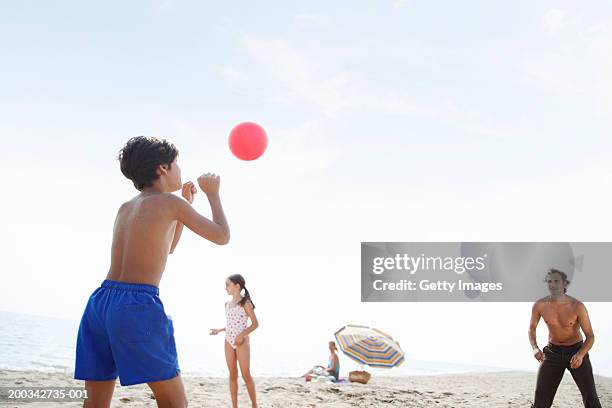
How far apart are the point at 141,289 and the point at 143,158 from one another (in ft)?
2.42

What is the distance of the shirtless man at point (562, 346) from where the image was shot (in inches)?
246

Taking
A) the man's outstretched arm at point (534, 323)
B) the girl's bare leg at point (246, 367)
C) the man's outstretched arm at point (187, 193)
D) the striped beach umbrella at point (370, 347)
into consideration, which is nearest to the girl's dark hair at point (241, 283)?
the girl's bare leg at point (246, 367)

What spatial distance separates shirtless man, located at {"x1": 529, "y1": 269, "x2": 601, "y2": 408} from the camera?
20.5 ft

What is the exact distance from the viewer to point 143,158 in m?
3.06

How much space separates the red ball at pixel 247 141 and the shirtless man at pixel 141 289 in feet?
7.79

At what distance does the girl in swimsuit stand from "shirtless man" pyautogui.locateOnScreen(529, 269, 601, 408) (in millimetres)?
A: 3482

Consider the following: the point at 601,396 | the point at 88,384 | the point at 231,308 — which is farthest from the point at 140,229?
the point at 601,396

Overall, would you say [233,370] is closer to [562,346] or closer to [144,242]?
[562,346]

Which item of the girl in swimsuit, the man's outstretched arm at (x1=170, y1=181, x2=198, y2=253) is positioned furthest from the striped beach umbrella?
the man's outstretched arm at (x1=170, y1=181, x2=198, y2=253)

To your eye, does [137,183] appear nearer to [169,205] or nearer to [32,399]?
[169,205]

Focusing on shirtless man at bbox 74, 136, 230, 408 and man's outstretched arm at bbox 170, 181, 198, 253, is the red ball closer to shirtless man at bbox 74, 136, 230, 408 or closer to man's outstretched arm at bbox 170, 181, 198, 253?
man's outstretched arm at bbox 170, 181, 198, 253

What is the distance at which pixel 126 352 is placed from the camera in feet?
8.88

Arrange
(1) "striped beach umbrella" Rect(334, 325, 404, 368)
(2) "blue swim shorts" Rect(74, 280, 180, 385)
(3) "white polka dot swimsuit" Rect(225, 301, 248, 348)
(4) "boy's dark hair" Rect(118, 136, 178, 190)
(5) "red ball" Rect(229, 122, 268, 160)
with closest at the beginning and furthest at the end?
(2) "blue swim shorts" Rect(74, 280, 180, 385) → (4) "boy's dark hair" Rect(118, 136, 178, 190) → (5) "red ball" Rect(229, 122, 268, 160) → (3) "white polka dot swimsuit" Rect(225, 301, 248, 348) → (1) "striped beach umbrella" Rect(334, 325, 404, 368)

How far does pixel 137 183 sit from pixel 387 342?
1017cm
